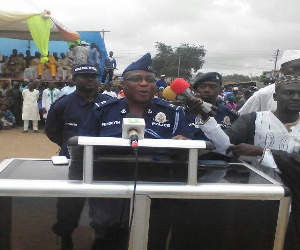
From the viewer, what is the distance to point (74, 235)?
1635mm

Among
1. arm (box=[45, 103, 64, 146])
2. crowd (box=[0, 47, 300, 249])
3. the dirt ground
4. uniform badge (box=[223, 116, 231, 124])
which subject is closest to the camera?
crowd (box=[0, 47, 300, 249])

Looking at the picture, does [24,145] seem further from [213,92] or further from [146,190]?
[146,190]

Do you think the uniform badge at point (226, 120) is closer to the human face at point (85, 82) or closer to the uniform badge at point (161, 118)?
the uniform badge at point (161, 118)

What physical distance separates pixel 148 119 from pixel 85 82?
55.2 inches

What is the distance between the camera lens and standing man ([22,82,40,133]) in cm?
1162

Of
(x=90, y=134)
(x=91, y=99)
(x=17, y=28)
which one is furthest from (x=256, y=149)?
(x=17, y=28)

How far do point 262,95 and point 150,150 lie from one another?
6.57ft

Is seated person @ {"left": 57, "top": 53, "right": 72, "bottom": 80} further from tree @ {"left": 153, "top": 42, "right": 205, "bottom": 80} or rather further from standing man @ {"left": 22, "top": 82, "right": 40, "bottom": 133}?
tree @ {"left": 153, "top": 42, "right": 205, "bottom": 80}

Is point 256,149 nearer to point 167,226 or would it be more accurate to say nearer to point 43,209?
point 167,226

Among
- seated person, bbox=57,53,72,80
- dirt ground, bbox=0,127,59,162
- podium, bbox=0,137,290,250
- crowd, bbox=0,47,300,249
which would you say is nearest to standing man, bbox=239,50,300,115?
crowd, bbox=0,47,300,249

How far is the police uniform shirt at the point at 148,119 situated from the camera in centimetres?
216

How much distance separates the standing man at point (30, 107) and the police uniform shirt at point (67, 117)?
8.58 metres

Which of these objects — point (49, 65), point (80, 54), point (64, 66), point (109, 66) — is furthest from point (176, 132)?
point (109, 66)

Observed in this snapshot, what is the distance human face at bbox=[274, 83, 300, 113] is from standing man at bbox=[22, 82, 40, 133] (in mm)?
10379
